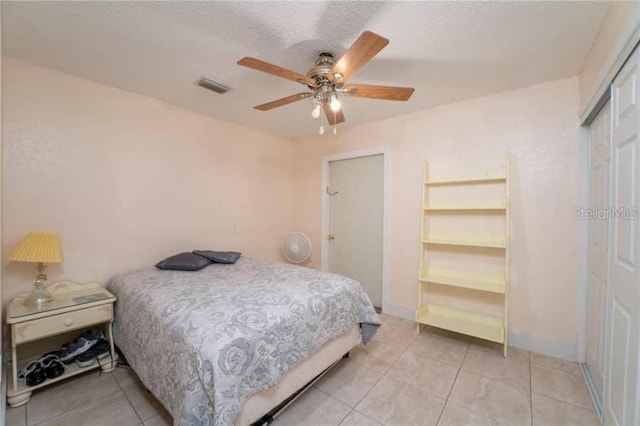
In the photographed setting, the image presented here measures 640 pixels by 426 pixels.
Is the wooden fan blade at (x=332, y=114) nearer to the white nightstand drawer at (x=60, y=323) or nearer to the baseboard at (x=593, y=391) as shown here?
the white nightstand drawer at (x=60, y=323)

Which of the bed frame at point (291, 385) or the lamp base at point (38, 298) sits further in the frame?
the lamp base at point (38, 298)

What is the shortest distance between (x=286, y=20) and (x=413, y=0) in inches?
26.8

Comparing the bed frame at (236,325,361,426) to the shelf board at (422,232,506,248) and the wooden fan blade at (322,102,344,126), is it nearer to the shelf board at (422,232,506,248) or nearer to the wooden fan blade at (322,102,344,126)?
the shelf board at (422,232,506,248)

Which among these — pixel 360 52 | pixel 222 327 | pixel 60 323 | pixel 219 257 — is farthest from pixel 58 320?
pixel 360 52

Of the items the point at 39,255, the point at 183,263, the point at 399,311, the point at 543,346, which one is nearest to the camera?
the point at 39,255

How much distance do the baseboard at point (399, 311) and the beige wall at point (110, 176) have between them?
1.92 metres

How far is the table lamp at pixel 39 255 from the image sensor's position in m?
1.72

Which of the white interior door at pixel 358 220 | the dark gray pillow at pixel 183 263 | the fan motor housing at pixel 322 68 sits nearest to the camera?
the fan motor housing at pixel 322 68

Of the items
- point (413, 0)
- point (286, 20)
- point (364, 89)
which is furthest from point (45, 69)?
point (413, 0)

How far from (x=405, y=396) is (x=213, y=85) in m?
2.78

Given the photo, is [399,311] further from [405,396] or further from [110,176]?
[110,176]

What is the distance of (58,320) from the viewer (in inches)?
69.2

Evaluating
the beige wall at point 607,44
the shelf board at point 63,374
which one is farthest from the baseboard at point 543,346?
the shelf board at point 63,374

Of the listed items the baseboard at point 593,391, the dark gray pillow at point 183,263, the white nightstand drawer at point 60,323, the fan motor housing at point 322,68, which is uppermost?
the fan motor housing at point 322,68
